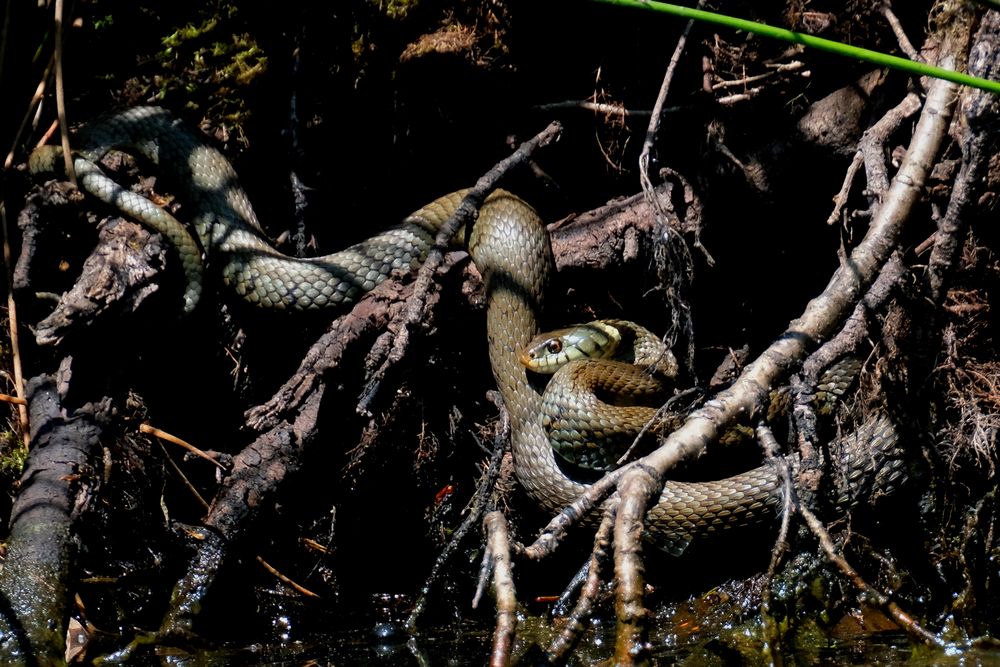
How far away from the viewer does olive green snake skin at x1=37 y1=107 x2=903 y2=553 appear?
4.84m

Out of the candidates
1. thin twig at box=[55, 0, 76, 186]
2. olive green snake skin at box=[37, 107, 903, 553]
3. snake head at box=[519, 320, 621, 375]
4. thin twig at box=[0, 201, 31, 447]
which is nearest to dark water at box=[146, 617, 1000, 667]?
olive green snake skin at box=[37, 107, 903, 553]

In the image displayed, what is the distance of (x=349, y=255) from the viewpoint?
17.0 ft

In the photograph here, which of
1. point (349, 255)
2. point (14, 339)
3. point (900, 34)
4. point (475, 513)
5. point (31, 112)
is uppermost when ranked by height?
point (900, 34)

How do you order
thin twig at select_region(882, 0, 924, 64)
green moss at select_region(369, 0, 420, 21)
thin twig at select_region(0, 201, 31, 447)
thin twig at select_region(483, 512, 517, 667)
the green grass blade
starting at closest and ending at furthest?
1. the green grass blade
2. thin twig at select_region(483, 512, 517, 667)
3. thin twig at select_region(882, 0, 924, 64)
4. thin twig at select_region(0, 201, 31, 447)
5. green moss at select_region(369, 0, 420, 21)

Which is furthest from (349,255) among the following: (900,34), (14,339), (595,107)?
(900,34)

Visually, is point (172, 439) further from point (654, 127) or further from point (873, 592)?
point (873, 592)

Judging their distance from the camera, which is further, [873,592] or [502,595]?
[873,592]

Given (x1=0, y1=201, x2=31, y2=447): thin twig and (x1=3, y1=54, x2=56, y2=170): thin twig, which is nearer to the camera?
(x1=0, y1=201, x2=31, y2=447): thin twig

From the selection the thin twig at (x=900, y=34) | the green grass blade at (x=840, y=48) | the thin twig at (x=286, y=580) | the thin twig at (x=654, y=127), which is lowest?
the thin twig at (x=286, y=580)

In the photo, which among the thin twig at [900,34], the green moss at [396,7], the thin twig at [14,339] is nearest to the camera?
the thin twig at [900,34]

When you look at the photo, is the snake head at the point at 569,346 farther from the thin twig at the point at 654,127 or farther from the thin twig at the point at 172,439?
the thin twig at the point at 172,439

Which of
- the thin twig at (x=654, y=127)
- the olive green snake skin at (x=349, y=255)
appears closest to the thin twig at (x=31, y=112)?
the olive green snake skin at (x=349, y=255)

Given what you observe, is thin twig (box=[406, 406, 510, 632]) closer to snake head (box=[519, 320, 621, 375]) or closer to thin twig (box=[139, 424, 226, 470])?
snake head (box=[519, 320, 621, 375])

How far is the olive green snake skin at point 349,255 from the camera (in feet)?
15.9
